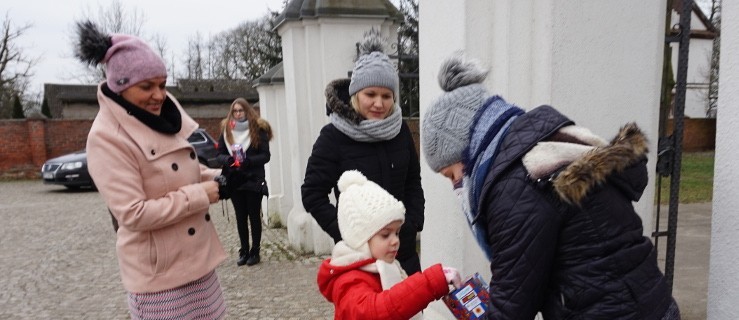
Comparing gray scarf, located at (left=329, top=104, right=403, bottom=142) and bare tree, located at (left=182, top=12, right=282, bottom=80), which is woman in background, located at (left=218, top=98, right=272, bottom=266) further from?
bare tree, located at (left=182, top=12, right=282, bottom=80)

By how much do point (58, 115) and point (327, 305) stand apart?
97.1 ft

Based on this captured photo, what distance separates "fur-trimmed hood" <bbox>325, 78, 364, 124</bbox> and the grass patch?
534 cm

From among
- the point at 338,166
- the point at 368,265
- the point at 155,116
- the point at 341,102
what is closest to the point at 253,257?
the point at 338,166

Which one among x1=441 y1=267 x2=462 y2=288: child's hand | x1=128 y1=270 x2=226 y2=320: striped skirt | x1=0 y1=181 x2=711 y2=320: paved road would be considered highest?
x1=441 y1=267 x2=462 y2=288: child's hand

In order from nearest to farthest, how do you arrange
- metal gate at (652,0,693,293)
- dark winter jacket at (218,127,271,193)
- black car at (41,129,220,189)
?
metal gate at (652,0,693,293)
dark winter jacket at (218,127,271,193)
black car at (41,129,220,189)

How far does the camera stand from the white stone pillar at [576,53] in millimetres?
2512

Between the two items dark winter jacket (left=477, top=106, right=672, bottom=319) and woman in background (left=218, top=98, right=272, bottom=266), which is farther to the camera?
woman in background (left=218, top=98, right=272, bottom=266)

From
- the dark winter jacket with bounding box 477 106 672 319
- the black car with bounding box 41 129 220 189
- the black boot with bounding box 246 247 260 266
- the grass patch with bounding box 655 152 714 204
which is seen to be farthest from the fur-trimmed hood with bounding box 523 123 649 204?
the black car with bounding box 41 129 220 189

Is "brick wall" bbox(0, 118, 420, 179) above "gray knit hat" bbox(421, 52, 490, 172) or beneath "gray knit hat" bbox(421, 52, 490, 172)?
beneath

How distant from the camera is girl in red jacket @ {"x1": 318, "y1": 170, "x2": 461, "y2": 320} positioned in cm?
164

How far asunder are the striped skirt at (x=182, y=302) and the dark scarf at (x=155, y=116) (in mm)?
700

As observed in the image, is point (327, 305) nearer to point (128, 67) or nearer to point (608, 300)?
point (128, 67)

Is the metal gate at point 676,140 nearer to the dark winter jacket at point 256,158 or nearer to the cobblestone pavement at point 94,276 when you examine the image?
the cobblestone pavement at point 94,276

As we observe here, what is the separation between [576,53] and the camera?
8.30 ft
